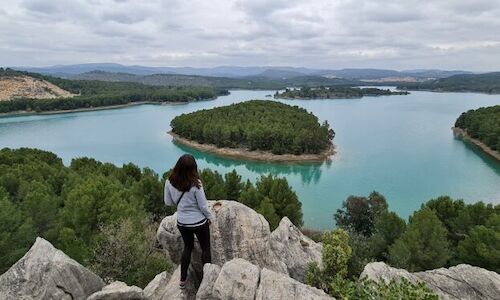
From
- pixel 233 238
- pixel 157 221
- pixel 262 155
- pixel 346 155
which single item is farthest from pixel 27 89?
pixel 233 238

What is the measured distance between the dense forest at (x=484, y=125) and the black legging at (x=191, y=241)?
6575cm

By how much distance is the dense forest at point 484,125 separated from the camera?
64.4 meters

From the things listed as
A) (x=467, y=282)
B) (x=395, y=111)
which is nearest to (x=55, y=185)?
(x=467, y=282)

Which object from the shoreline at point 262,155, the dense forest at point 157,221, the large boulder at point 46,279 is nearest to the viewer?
the large boulder at point 46,279

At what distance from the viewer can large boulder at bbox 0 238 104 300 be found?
30.6ft

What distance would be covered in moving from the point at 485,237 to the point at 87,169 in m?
33.2

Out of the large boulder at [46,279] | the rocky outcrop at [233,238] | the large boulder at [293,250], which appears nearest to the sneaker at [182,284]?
the rocky outcrop at [233,238]

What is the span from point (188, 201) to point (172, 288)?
103 inches

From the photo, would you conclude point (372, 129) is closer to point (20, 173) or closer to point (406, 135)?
point (406, 135)

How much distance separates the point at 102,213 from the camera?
2195cm

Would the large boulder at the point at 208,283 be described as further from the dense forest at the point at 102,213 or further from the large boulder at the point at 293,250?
the dense forest at the point at 102,213

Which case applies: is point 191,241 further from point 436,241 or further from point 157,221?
point 157,221

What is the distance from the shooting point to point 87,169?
38.2 meters

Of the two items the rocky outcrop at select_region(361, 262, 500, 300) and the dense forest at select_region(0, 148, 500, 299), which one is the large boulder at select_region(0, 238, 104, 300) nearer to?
the dense forest at select_region(0, 148, 500, 299)
